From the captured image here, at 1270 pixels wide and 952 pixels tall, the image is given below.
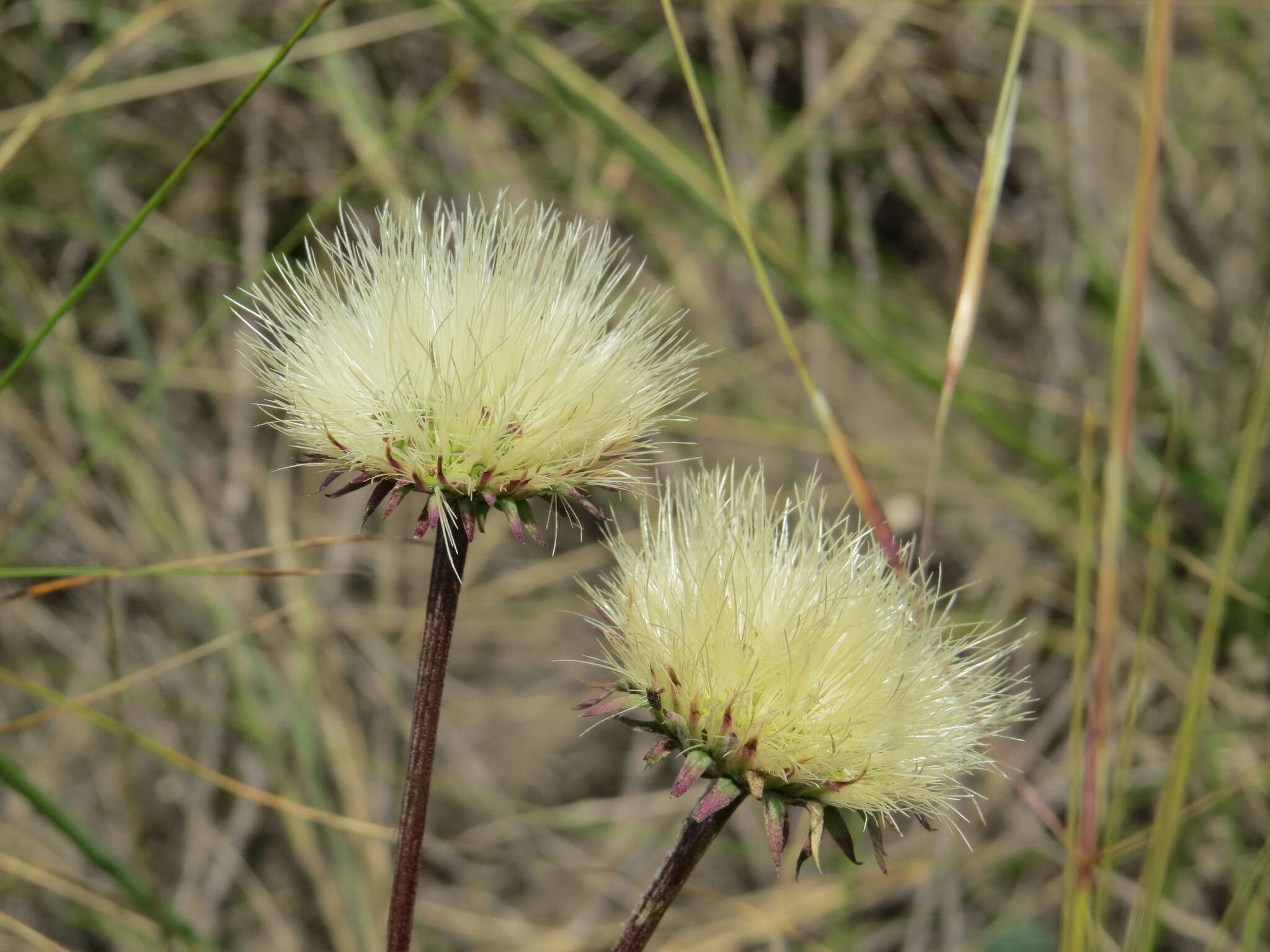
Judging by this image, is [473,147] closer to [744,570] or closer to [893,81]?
[893,81]

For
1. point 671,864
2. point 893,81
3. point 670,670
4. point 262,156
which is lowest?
point 671,864

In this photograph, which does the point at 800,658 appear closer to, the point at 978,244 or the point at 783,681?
the point at 783,681

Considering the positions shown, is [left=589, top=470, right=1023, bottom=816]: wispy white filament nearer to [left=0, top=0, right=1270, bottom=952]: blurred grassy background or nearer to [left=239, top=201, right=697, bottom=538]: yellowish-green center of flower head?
[left=239, top=201, right=697, bottom=538]: yellowish-green center of flower head

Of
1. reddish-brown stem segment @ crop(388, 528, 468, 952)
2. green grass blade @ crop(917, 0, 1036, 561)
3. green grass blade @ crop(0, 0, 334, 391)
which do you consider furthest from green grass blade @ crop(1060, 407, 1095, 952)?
green grass blade @ crop(0, 0, 334, 391)

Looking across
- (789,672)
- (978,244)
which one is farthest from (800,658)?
(978,244)

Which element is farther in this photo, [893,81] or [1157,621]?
[893,81]

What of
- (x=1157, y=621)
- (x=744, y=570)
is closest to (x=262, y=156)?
(x=744, y=570)

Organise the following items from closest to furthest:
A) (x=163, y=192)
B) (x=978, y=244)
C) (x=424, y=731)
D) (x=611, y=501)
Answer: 1. (x=424, y=731)
2. (x=163, y=192)
3. (x=978, y=244)
4. (x=611, y=501)
